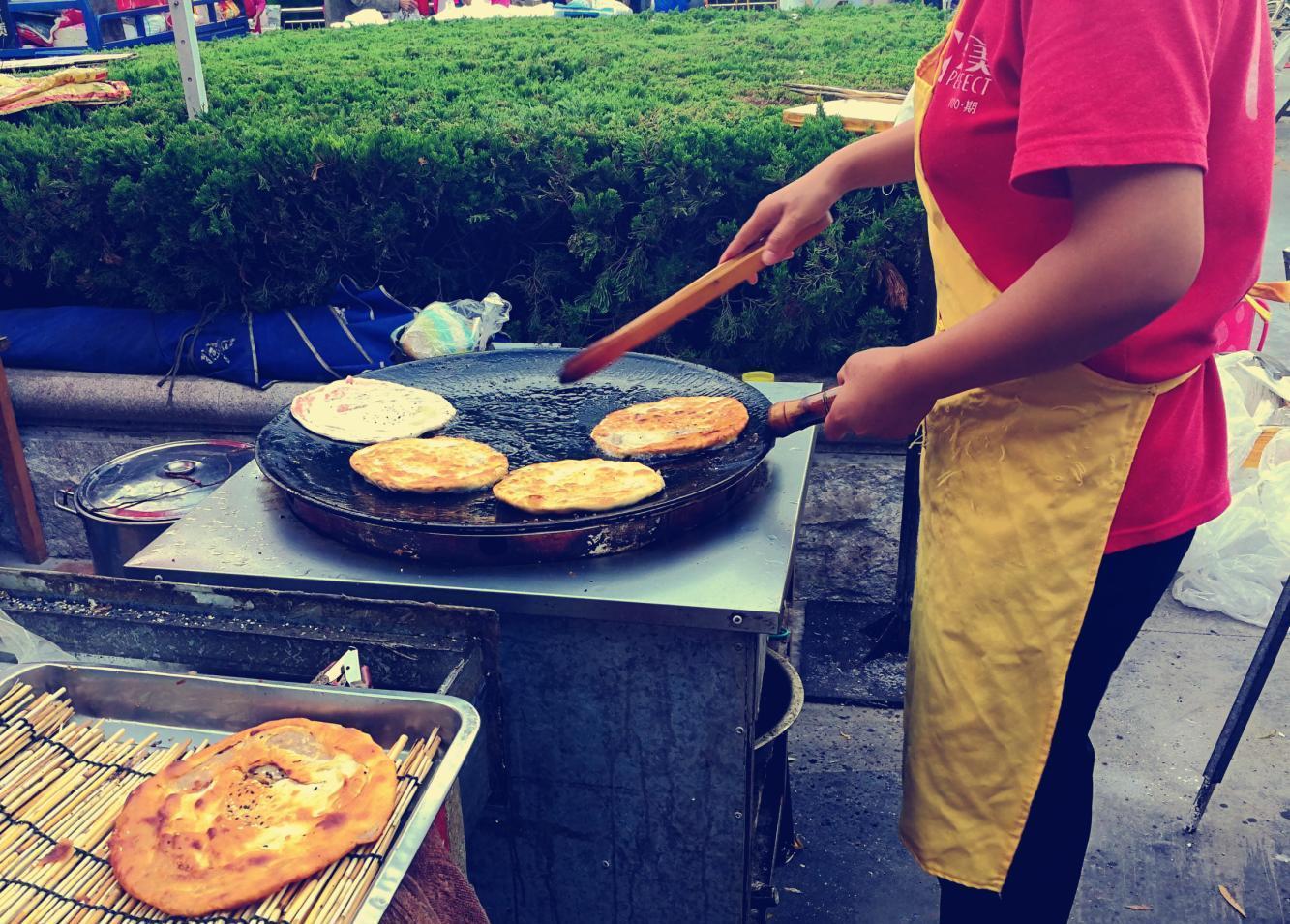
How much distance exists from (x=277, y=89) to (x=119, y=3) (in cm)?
849

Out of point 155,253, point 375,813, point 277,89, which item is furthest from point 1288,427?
point 277,89

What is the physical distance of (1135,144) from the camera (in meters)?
1.38

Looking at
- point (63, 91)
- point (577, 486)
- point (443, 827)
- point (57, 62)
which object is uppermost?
point (57, 62)

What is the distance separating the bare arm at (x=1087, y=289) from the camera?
4.68 ft

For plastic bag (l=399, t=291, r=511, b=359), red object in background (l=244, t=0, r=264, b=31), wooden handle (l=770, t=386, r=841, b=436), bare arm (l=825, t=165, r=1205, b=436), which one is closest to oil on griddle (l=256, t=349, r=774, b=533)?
wooden handle (l=770, t=386, r=841, b=436)

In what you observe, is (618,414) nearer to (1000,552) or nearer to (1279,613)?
(1000,552)

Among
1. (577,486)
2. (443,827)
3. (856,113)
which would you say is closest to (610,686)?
(577,486)

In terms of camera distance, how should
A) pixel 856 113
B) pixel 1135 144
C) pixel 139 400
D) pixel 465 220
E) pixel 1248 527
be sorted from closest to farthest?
pixel 1135 144, pixel 1248 527, pixel 139 400, pixel 465 220, pixel 856 113

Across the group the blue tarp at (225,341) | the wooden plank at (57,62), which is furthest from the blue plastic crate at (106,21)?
the blue tarp at (225,341)

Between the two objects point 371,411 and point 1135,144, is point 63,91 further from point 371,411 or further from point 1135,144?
point 1135,144

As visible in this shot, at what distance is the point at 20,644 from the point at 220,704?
1.40 ft

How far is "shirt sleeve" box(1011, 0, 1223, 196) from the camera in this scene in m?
1.37

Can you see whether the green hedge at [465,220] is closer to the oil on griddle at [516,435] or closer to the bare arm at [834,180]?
the oil on griddle at [516,435]

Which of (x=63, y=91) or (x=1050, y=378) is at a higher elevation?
(x=63, y=91)
